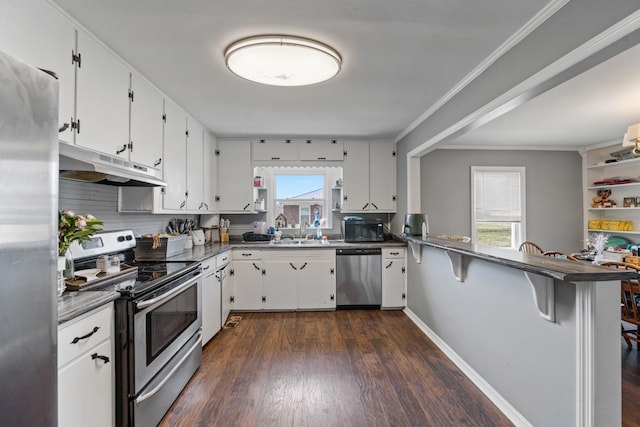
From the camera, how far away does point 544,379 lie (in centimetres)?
169

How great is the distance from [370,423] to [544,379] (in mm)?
996

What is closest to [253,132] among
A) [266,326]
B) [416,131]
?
[416,131]

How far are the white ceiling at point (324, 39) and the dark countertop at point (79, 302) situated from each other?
1.46m

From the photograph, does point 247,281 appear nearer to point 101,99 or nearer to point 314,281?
point 314,281

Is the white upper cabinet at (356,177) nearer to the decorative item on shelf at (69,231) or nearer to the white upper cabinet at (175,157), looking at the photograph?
the white upper cabinet at (175,157)

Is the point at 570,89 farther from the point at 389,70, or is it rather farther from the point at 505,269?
the point at 505,269

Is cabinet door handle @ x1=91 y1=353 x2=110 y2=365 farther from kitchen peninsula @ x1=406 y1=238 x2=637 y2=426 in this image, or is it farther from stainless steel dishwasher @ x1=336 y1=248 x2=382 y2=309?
stainless steel dishwasher @ x1=336 y1=248 x2=382 y2=309

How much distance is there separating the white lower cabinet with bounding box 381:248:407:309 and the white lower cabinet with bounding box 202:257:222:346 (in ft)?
6.70

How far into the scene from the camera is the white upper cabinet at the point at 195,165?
134 inches

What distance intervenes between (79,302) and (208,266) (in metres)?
1.66

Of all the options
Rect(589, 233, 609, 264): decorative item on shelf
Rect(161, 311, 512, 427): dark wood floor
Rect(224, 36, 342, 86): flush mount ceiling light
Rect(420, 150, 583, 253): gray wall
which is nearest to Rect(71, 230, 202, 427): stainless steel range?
Rect(161, 311, 512, 427): dark wood floor

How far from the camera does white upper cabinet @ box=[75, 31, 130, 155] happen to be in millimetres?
1805

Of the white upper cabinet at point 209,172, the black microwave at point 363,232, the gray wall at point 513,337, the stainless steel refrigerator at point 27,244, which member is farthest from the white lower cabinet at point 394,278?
the stainless steel refrigerator at point 27,244

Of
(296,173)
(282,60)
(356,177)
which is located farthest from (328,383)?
(296,173)
